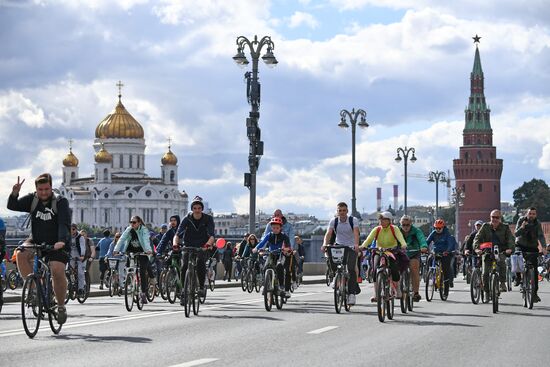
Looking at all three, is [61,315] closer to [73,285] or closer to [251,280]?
[73,285]

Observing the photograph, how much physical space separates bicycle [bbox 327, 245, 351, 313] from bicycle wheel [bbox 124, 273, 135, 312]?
127 inches

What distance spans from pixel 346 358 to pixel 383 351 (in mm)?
919

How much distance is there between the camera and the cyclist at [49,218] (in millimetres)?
15211

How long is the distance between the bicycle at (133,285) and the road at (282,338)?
21 centimetres

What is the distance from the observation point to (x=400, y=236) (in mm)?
20203

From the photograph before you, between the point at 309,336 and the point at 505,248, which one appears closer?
the point at 309,336

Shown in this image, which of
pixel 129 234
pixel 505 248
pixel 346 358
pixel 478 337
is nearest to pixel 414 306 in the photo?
pixel 505 248

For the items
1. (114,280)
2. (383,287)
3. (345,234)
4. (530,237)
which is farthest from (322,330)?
(114,280)

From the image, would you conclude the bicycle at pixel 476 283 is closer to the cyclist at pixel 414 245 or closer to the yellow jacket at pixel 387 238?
the cyclist at pixel 414 245

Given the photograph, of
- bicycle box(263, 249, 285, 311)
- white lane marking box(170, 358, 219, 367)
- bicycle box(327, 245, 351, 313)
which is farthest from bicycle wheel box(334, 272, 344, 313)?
white lane marking box(170, 358, 219, 367)

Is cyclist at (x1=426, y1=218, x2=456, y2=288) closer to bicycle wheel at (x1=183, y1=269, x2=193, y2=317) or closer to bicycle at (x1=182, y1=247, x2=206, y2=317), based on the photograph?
bicycle at (x1=182, y1=247, x2=206, y2=317)

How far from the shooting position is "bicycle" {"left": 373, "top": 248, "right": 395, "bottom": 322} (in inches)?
719

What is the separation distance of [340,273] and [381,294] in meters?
1.76

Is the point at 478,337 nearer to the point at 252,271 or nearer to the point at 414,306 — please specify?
the point at 414,306
